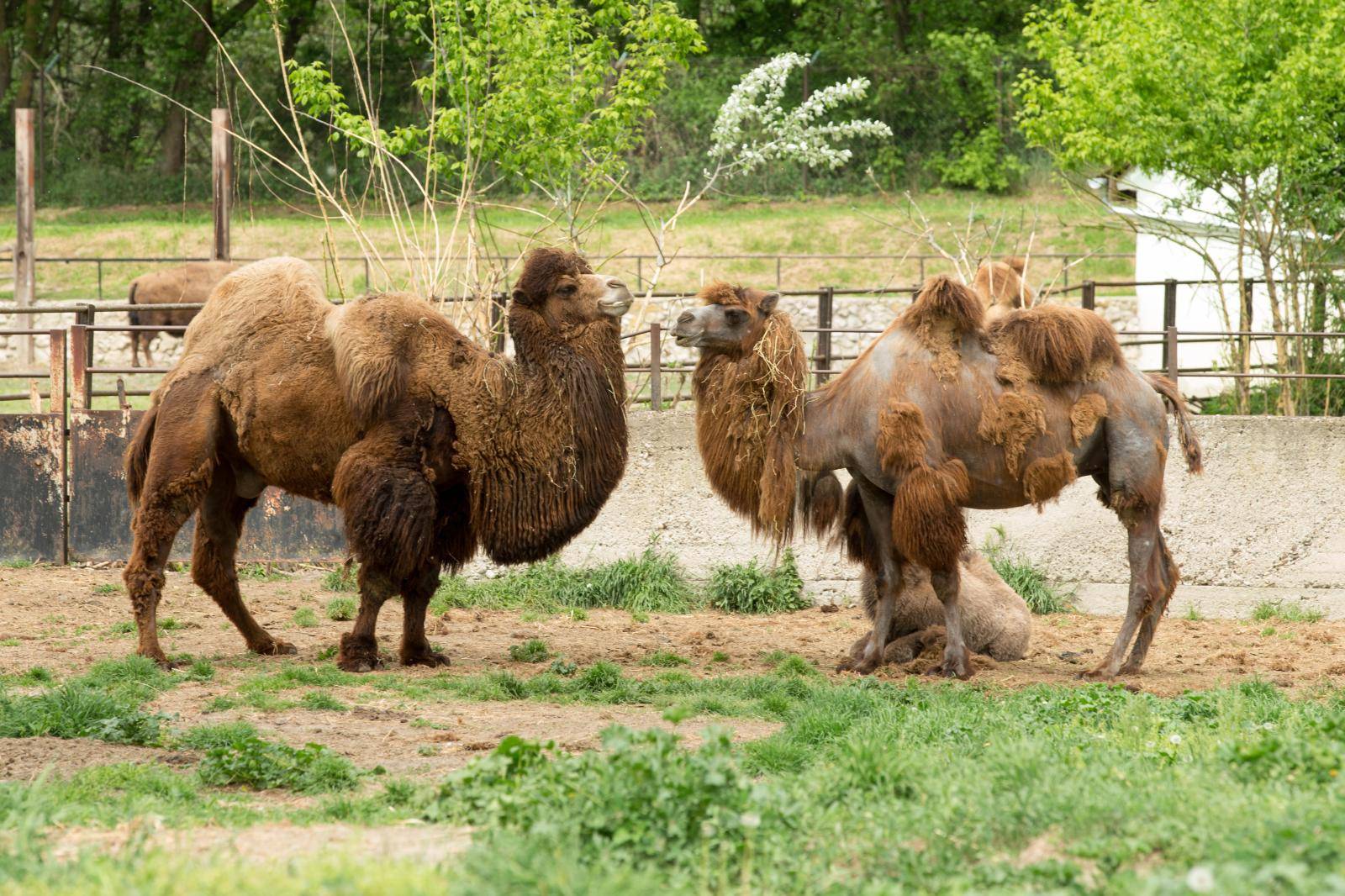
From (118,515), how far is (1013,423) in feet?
23.9

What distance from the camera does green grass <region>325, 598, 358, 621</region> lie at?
10320 mm

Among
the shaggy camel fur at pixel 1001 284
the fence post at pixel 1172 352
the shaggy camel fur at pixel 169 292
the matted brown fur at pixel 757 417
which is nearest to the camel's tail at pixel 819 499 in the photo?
the matted brown fur at pixel 757 417

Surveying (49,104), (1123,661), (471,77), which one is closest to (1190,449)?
(1123,661)

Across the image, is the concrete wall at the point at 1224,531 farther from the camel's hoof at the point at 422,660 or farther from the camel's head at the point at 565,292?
the camel's hoof at the point at 422,660

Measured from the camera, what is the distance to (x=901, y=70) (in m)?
37.5

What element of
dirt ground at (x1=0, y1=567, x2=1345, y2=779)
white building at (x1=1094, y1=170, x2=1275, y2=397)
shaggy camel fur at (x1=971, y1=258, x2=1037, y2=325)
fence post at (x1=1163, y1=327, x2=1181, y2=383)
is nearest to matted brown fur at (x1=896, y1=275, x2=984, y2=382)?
dirt ground at (x1=0, y1=567, x2=1345, y2=779)

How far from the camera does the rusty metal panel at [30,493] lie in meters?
11.9

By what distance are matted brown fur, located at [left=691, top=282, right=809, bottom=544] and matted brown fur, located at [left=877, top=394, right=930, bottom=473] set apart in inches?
21.2

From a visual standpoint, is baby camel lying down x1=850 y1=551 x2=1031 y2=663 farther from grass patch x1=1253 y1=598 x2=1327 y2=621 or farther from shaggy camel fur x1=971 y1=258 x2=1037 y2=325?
shaggy camel fur x1=971 y1=258 x2=1037 y2=325

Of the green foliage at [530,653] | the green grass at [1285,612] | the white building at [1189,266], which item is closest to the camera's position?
the green foliage at [530,653]

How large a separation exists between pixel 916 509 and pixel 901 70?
31303mm

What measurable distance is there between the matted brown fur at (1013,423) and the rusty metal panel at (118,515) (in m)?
5.68

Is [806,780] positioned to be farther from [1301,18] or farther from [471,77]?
[1301,18]

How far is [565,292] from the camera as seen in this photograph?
8.46 meters
